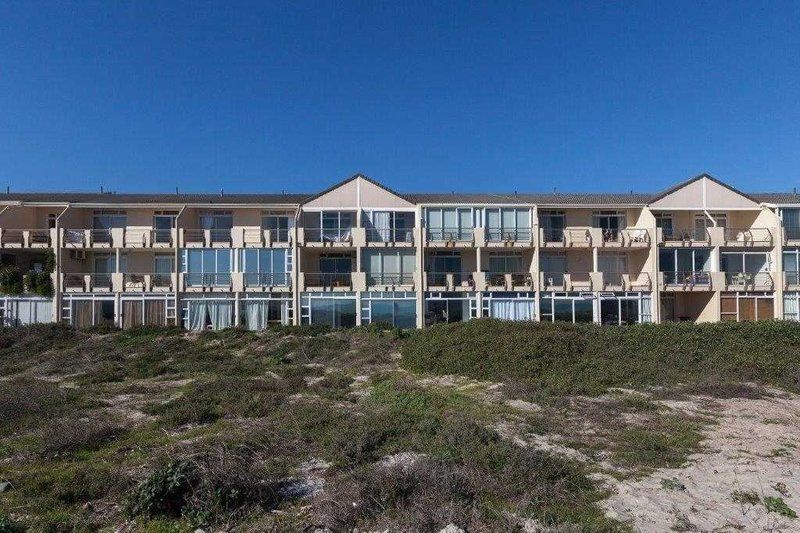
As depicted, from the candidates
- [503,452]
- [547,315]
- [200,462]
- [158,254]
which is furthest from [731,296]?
[158,254]

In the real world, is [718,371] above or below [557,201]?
below

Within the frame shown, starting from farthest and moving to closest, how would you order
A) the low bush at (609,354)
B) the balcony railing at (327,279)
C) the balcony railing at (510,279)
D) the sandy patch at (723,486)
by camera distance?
the balcony railing at (510,279), the balcony railing at (327,279), the low bush at (609,354), the sandy patch at (723,486)

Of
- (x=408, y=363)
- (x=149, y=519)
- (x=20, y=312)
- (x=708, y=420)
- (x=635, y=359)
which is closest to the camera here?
(x=149, y=519)

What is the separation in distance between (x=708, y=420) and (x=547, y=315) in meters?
21.5

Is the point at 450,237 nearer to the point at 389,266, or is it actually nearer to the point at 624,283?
the point at 389,266

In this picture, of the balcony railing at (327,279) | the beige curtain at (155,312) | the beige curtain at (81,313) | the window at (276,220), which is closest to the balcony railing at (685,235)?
the balcony railing at (327,279)

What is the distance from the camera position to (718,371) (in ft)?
58.0

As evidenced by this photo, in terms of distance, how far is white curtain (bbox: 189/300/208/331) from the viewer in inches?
1291

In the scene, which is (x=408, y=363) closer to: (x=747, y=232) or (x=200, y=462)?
(x=200, y=462)

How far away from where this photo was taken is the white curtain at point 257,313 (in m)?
32.9

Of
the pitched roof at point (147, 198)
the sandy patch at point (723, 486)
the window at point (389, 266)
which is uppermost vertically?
the pitched roof at point (147, 198)

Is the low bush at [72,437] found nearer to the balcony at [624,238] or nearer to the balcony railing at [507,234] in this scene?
the balcony railing at [507,234]

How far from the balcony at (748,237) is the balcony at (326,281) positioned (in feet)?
85.0

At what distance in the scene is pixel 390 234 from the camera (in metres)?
33.9
